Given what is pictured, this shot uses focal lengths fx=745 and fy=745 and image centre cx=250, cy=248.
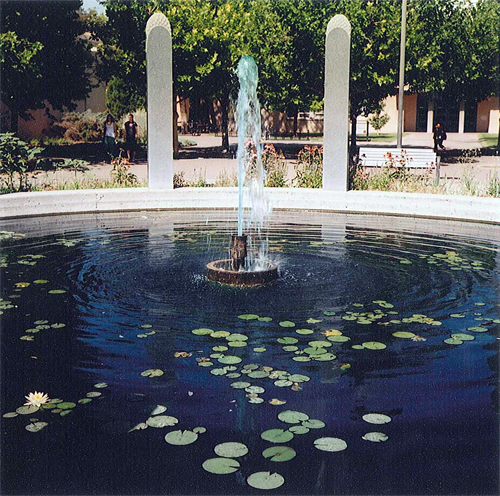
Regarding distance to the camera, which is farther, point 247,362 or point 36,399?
point 247,362

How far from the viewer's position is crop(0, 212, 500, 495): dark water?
13.7 feet

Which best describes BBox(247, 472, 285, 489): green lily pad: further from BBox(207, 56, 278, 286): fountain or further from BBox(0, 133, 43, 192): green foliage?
BBox(0, 133, 43, 192): green foliage

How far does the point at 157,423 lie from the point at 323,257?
5346mm

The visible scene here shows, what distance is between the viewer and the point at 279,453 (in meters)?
4.35

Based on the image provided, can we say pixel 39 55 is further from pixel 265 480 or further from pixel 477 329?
pixel 265 480

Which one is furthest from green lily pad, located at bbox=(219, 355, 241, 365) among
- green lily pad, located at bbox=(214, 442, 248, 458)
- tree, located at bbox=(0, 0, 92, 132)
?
tree, located at bbox=(0, 0, 92, 132)

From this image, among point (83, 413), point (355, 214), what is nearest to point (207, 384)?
point (83, 413)

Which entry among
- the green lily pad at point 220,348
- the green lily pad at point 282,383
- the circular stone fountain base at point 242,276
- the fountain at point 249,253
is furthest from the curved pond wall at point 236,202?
the green lily pad at point 282,383

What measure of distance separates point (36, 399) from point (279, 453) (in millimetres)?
1812

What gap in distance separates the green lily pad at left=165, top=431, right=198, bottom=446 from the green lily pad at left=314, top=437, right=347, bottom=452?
2.44 feet

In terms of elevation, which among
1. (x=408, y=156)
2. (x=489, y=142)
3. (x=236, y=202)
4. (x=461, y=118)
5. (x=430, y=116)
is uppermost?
(x=430, y=116)

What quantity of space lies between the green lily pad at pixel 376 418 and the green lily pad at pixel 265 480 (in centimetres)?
92

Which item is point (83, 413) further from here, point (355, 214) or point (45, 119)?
point (45, 119)

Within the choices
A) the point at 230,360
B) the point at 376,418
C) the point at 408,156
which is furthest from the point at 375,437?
the point at 408,156
